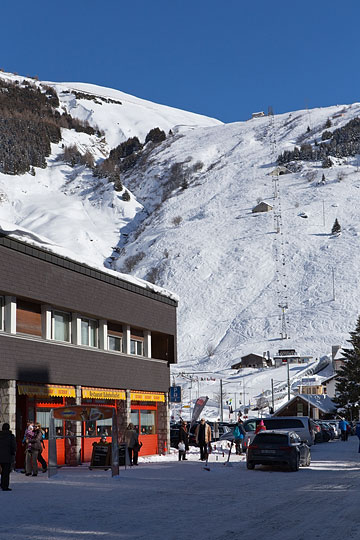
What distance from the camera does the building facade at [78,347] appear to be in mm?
24906

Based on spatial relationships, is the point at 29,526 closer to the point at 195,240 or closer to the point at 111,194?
the point at 195,240

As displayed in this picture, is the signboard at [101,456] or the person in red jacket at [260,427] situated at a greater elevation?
the person in red jacket at [260,427]

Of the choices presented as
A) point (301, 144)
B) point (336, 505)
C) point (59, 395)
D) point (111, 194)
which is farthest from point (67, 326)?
point (301, 144)

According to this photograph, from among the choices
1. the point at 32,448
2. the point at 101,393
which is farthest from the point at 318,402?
the point at 32,448

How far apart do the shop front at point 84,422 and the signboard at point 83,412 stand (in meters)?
0.20

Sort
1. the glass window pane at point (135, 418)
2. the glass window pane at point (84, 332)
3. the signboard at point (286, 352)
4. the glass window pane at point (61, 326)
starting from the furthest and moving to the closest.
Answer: the signboard at point (286, 352) < the glass window pane at point (135, 418) < the glass window pane at point (84, 332) < the glass window pane at point (61, 326)

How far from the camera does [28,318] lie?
26344mm

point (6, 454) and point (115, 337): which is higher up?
point (115, 337)

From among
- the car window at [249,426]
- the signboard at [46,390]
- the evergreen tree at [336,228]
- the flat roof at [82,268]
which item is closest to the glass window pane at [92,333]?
the flat roof at [82,268]

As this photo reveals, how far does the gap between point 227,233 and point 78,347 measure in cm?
10713

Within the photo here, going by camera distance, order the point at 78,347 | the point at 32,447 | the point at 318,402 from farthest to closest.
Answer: the point at 318,402 < the point at 78,347 < the point at 32,447

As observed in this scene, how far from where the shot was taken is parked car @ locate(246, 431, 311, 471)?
24594mm

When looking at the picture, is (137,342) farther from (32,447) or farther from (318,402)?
(318,402)

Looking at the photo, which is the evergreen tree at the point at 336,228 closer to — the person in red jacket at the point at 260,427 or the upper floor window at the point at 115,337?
the person in red jacket at the point at 260,427
